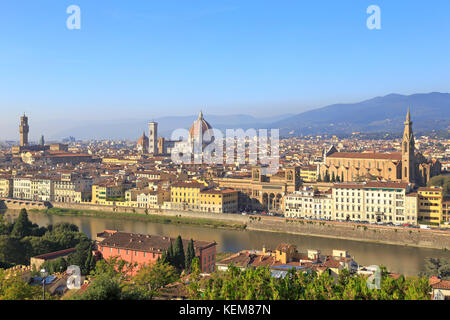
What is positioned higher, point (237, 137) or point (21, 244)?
point (237, 137)

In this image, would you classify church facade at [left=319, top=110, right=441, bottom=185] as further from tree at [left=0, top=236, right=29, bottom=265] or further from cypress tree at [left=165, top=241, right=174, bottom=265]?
tree at [left=0, top=236, right=29, bottom=265]

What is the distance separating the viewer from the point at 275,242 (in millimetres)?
14047

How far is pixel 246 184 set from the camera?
65.8 ft

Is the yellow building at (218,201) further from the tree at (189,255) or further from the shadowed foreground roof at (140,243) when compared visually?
the tree at (189,255)

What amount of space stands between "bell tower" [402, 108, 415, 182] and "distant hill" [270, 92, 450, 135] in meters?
91.9

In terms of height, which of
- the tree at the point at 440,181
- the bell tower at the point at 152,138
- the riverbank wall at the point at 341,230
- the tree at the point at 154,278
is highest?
the bell tower at the point at 152,138

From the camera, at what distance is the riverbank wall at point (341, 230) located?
1338cm

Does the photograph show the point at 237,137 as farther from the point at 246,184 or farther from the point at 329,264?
Answer: the point at 329,264

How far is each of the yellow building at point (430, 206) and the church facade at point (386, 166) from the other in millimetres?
4481

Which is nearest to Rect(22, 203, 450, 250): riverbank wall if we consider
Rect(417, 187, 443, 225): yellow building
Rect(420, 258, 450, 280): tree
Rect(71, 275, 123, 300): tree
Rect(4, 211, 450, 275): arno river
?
Rect(4, 211, 450, 275): arno river

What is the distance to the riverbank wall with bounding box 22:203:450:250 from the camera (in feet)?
43.9

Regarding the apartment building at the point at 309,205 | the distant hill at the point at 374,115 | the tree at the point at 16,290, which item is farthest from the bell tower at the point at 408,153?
the distant hill at the point at 374,115
